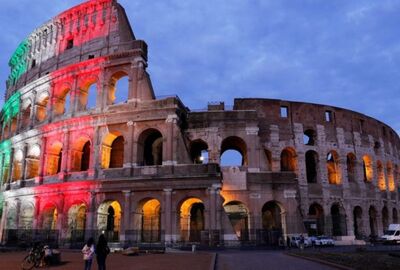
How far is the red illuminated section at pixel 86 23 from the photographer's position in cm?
3061

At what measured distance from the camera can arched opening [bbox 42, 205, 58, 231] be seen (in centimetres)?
2852

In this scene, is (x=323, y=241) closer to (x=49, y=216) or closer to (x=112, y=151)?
(x=112, y=151)

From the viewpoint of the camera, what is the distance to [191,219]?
29328mm

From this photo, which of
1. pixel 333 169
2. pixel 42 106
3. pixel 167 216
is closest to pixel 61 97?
pixel 42 106

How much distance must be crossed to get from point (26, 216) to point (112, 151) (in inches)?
363

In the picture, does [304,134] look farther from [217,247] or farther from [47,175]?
[47,175]

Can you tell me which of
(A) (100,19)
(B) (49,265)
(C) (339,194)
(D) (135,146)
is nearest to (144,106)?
(D) (135,146)

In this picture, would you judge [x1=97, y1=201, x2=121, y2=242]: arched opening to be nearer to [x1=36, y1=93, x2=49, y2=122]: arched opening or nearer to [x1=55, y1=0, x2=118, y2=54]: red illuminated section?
[x1=36, y1=93, x2=49, y2=122]: arched opening

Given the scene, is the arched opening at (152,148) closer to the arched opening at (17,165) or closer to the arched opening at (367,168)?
the arched opening at (17,165)

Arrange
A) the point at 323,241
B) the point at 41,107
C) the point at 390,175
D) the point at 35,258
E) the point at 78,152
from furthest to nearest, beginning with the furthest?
1. the point at 390,175
2. the point at 41,107
3. the point at 78,152
4. the point at 323,241
5. the point at 35,258

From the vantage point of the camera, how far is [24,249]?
24266 mm

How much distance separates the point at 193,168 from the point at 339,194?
1641 cm

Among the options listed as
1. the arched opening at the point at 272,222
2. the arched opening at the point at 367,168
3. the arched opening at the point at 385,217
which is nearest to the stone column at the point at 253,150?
the arched opening at the point at 272,222

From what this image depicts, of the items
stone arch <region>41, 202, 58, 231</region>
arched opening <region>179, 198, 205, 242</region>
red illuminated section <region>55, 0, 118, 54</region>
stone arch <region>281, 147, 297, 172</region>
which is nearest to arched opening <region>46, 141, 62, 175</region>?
stone arch <region>41, 202, 58, 231</region>
